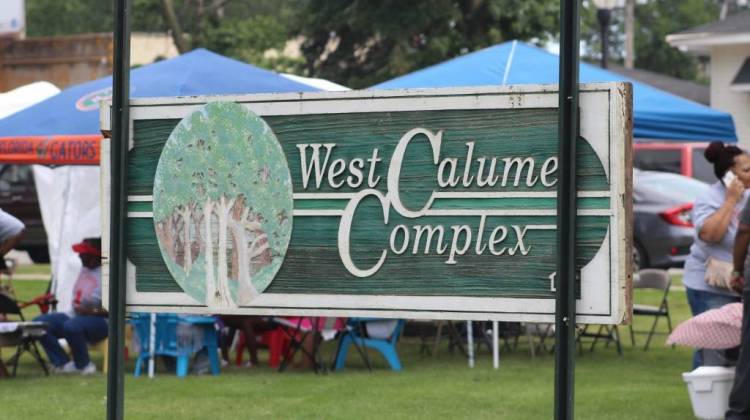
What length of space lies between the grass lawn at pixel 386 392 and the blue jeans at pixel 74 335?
0.70 ft

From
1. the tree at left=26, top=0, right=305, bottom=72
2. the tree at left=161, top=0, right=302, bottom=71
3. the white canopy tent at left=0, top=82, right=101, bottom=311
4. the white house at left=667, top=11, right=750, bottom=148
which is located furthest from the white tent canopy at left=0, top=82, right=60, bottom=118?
the tree at left=161, top=0, right=302, bottom=71

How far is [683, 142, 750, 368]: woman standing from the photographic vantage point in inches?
375

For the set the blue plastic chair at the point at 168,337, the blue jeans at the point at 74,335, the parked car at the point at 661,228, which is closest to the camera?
the blue plastic chair at the point at 168,337

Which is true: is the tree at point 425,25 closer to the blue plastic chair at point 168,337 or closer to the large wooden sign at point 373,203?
the blue plastic chair at point 168,337

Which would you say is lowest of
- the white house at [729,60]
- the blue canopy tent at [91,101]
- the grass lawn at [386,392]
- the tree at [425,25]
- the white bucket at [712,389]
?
the grass lawn at [386,392]

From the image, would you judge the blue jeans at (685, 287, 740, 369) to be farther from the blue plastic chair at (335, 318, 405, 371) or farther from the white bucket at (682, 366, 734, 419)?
the blue plastic chair at (335, 318, 405, 371)

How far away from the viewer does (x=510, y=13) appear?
28.5 metres

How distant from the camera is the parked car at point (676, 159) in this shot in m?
27.8

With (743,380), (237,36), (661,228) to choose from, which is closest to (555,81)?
(743,380)

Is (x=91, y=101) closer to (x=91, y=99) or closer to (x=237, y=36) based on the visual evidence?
(x=91, y=99)

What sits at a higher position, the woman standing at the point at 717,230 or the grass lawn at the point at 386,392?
the woman standing at the point at 717,230

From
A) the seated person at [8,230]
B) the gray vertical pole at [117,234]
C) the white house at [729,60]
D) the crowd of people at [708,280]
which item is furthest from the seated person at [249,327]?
the white house at [729,60]

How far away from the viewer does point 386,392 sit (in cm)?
1052

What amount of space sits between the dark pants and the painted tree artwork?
3.72 m
